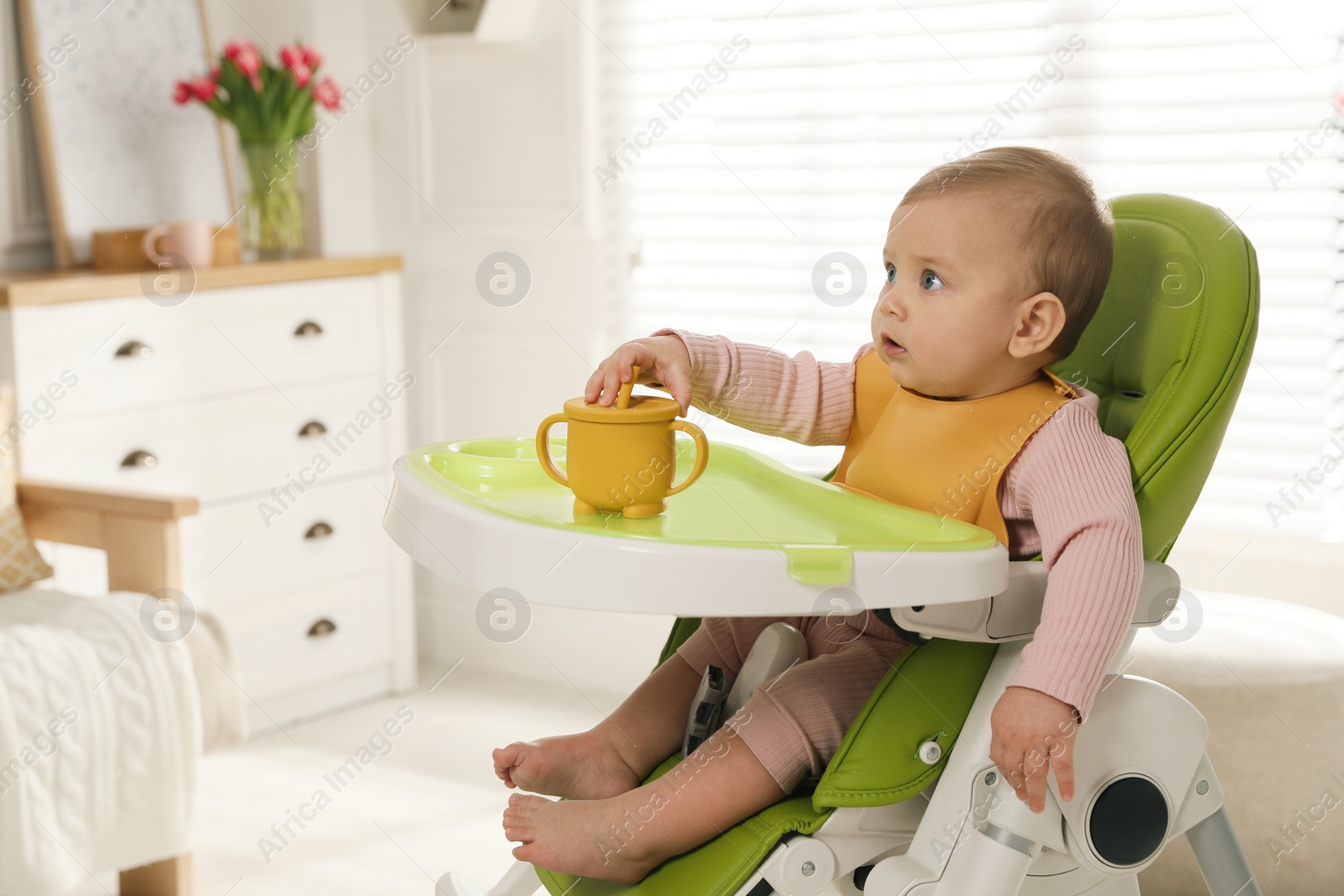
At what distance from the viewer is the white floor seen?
2.13 m

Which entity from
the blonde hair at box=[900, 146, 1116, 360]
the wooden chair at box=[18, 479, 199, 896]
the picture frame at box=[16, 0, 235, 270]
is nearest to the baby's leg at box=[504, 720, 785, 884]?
the blonde hair at box=[900, 146, 1116, 360]

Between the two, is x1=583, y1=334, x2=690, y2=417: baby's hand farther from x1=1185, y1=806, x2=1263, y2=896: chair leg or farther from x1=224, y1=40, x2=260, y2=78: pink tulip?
x1=224, y1=40, x2=260, y2=78: pink tulip

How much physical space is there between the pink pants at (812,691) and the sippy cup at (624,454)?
0.22 metres

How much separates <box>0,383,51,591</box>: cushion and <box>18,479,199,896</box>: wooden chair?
30mm

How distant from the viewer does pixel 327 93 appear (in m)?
2.79

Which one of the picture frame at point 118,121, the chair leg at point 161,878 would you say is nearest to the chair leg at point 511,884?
the chair leg at point 161,878

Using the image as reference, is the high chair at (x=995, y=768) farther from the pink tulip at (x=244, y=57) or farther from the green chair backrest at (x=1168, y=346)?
the pink tulip at (x=244, y=57)

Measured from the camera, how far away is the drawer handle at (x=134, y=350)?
2.40 meters

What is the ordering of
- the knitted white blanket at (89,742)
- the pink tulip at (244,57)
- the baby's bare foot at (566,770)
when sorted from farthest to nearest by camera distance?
the pink tulip at (244,57) < the knitted white blanket at (89,742) < the baby's bare foot at (566,770)

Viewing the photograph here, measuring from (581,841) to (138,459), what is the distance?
1.63m

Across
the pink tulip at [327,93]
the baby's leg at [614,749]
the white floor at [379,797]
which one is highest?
the pink tulip at [327,93]

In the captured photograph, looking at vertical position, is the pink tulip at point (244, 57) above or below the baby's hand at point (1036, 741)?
above

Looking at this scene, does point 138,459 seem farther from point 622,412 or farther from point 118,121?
point 622,412

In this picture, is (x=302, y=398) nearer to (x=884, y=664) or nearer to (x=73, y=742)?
(x=73, y=742)
